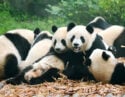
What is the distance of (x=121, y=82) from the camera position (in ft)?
19.5

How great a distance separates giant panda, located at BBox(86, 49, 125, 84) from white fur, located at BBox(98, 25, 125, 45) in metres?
1.41

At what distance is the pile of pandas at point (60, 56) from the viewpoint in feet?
19.7

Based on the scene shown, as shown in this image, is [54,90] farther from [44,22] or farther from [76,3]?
[44,22]

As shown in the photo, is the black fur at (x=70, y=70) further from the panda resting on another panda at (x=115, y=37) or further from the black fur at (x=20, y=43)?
the panda resting on another panda at (x=115, y=37)

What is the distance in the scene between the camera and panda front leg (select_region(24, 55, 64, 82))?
6242mm

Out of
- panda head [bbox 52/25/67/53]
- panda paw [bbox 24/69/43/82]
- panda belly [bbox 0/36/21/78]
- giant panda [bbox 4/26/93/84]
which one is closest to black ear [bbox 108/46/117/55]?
giant panda [bbox 4/26/93/84]

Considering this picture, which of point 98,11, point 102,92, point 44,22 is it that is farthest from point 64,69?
point 44,22

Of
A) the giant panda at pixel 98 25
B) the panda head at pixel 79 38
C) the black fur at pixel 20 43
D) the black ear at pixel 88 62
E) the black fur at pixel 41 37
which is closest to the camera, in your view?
the black ear at pixel 88 62

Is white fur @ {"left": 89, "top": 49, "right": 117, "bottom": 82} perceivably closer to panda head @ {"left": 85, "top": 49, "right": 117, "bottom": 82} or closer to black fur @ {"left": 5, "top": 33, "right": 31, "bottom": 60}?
panda head @ {"left": 85, "top": 49, "right": 117, "bottom": 82}

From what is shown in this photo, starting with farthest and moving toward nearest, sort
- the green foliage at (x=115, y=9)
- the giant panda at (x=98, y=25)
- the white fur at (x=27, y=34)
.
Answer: the green foliage at (x=115, y=9)
the giant panda at (x=98, y=25)
the white fur at (x=27, y=34)

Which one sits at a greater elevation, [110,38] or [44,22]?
[44,22]

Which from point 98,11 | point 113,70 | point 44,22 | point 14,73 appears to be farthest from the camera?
point 44,22

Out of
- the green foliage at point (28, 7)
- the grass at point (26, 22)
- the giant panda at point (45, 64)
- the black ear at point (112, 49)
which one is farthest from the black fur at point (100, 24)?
the green foliage at point (28, 7)

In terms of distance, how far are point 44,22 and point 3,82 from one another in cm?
631
